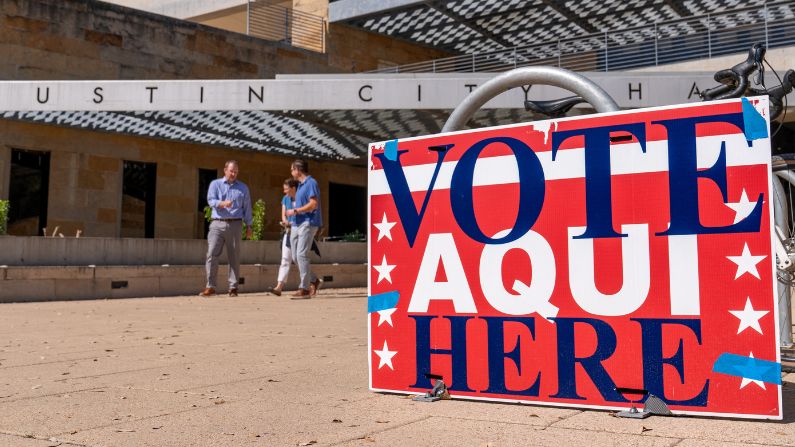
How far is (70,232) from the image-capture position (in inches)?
824

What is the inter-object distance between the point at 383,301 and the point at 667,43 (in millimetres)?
26284

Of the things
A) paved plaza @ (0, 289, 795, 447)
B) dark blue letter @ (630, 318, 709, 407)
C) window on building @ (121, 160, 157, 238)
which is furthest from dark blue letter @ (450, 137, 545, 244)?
window on building @ (121, 160, 157, 238)

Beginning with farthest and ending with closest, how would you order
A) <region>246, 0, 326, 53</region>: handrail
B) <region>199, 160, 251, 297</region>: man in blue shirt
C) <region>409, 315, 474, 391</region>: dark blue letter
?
<region>246, 0, 326, 53</region>: handrail → <region>199, 160, 251, 297</region>: man in blue shirt → <region>409, 315, 474, 391</region>: dark blue letter

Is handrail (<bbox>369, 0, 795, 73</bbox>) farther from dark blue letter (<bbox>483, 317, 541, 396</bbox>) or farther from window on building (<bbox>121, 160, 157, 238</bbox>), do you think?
dark blue letter (<bbox>483, 317, 541, 396</bbox>)

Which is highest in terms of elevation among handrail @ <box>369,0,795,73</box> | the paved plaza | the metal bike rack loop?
handrail @ <box>369,0,795,73</box>

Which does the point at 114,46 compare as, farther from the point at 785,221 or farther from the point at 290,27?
the point at 785,221

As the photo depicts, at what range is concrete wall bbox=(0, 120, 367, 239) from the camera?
20672 mm

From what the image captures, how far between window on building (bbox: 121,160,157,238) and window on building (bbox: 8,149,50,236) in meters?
2.07

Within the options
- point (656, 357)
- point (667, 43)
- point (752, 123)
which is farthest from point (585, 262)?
point (667, 43)

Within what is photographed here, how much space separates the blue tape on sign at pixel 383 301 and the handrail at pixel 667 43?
60.6 ft

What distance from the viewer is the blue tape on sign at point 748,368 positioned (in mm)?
3053

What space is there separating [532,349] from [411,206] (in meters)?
0.89

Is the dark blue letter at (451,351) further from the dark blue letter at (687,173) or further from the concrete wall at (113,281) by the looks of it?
the concrete wall at (113,281)

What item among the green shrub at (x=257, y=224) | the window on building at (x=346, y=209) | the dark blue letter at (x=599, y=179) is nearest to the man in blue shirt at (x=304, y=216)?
the green shrub at (x=257, y=224)
